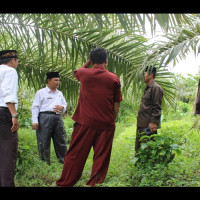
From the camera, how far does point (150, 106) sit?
531 centimetres

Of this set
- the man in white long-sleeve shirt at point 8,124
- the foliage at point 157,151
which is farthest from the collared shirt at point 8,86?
the foliage at point 157,151

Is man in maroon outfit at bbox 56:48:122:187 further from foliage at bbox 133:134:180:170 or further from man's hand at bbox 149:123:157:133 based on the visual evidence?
man's hand at bbox 149:123:157:133

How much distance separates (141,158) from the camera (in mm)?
4875

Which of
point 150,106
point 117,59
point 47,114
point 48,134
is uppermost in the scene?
point 117,59

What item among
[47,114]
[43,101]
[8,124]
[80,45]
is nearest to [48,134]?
[47,114]

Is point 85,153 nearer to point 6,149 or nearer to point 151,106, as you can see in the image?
point 6,149

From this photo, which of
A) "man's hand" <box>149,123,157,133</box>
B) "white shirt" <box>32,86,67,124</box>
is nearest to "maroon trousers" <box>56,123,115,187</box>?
"man's hand" <box>149,123,157,133</box>

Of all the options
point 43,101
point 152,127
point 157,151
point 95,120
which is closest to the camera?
point 95,120

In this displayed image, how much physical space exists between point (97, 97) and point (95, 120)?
284mm

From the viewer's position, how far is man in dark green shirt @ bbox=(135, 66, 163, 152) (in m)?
5.14

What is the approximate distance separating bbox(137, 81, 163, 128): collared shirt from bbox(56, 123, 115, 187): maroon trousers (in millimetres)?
1166

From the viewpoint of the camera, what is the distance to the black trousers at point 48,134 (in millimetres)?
6055

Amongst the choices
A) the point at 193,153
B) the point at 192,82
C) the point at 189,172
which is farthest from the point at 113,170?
the point at 192,82
